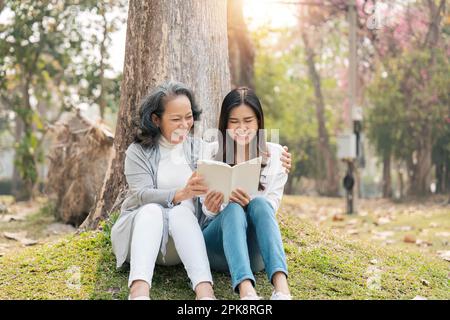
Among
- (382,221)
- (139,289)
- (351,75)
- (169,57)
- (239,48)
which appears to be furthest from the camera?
(239,48)

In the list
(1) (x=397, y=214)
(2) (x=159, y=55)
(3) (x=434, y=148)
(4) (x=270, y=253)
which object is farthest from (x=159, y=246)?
(3) (x=434, y=148)

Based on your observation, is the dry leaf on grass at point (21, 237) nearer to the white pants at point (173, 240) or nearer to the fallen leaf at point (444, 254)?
the white pants at point (173, 240)

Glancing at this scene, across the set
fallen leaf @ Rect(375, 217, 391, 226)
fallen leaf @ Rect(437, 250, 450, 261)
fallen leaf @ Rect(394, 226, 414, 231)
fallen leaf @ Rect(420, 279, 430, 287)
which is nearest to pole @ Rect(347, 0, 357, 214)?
fallen leaf @ Rect(375, 217, 391, 226)

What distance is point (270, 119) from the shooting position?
18625 mm

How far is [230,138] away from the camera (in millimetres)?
3820

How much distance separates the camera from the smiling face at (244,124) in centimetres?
377

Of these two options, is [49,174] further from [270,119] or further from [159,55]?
[270,119]

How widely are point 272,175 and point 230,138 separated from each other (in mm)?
320

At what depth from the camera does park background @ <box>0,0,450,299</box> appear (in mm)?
4062

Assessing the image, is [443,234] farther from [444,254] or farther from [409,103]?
[409,103]

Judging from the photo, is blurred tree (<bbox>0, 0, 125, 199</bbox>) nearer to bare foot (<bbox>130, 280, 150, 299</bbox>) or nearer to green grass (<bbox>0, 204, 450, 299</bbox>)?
green grass (<bbox>0, 204, 450, 299</bbox>)

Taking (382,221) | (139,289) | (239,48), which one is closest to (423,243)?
(382,221)

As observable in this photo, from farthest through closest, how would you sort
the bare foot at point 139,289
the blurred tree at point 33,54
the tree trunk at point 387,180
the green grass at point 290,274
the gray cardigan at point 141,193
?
the tree trunk at point 387,180 → the blurred tree at point 33,54 → the green grass at point 290,274 → the gray cardigan at point 141,193 → the bare foot at point 139,289

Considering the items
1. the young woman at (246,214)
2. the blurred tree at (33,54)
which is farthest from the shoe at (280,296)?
the blurred tree at (33,54)
